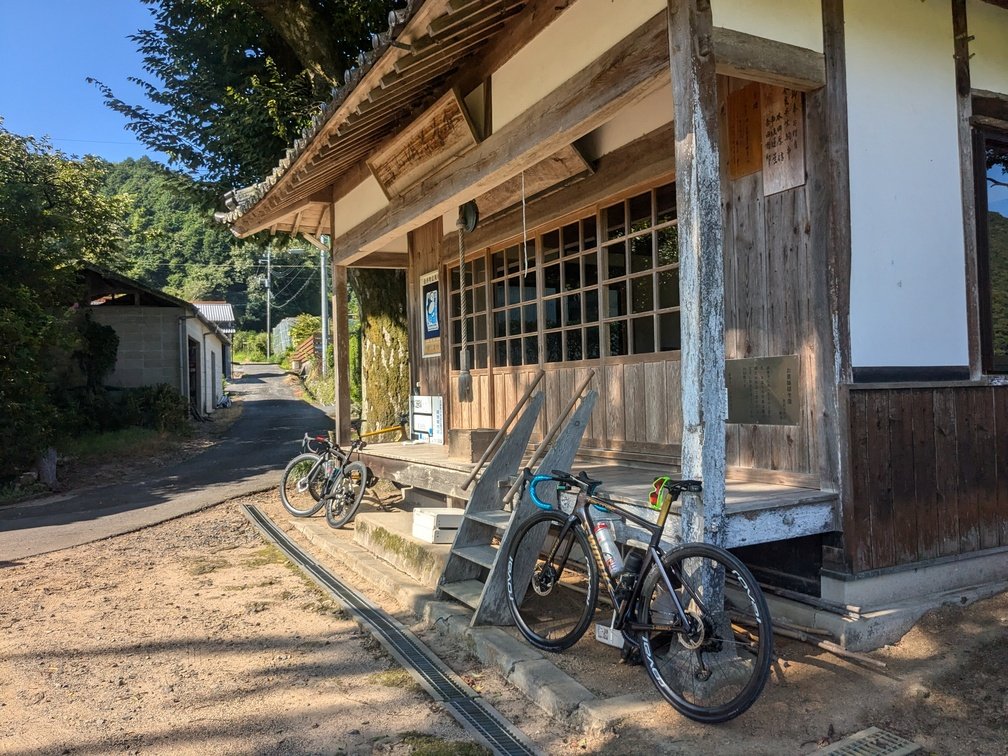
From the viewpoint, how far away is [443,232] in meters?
9.15

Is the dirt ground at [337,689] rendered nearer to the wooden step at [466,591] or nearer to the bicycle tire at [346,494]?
the wooden step at [466,591]

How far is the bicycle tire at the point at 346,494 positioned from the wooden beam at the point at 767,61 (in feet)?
19.2

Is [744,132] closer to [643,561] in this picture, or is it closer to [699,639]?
[643,561]

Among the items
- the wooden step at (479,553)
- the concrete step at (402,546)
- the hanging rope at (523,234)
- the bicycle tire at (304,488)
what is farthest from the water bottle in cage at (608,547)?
the bicycle tire at (304,488)

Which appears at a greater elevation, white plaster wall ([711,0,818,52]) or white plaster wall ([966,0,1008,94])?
white plaster wall ([966,0,1008,94])

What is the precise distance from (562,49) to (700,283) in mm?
2154

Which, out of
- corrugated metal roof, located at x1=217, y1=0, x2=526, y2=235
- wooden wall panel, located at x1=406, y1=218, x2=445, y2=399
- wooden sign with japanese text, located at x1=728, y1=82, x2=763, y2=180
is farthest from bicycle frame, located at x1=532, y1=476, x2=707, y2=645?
wooden wall panel, located at x1=406, y1=218, x2=445, y2=399

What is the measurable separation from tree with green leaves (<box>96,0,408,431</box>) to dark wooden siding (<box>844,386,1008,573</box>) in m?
7.13

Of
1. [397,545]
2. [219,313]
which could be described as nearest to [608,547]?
[397,545]

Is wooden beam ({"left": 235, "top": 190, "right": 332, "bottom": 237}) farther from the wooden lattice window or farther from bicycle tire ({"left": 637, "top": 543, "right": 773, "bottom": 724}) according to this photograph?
bicycle tire ({"left": 637, "top": 543, "right": 773, "bottom": 724})

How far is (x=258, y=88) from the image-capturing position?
1156 centimetres

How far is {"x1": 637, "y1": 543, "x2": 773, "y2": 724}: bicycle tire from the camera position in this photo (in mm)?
3260

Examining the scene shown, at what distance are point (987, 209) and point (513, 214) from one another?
417 centimetres

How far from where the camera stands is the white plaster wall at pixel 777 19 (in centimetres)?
381
